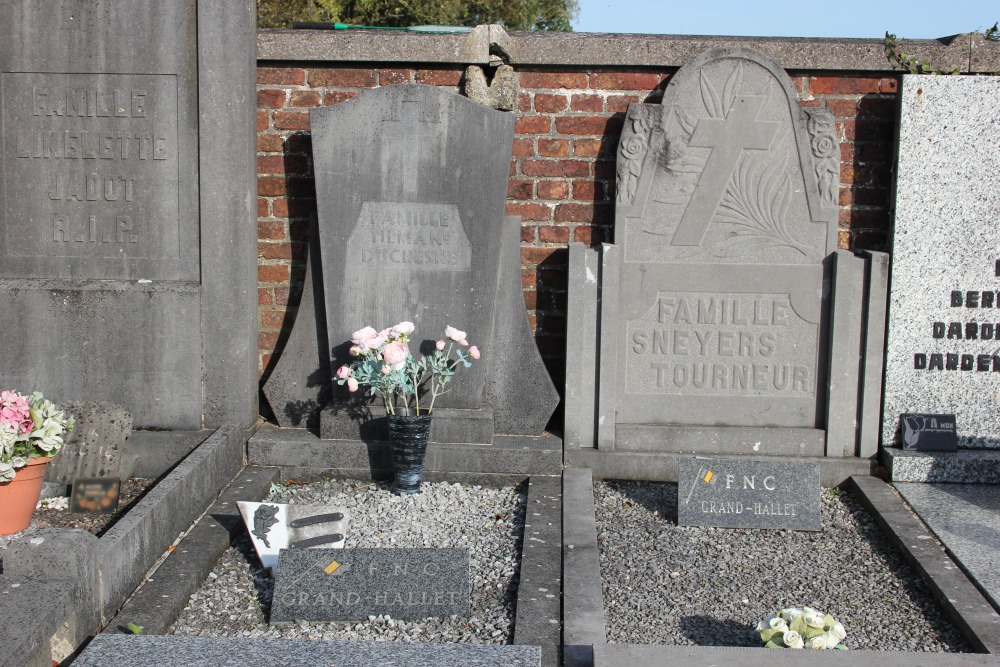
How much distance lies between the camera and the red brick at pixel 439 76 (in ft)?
16.0

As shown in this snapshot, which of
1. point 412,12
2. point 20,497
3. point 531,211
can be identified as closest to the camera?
point 20,497

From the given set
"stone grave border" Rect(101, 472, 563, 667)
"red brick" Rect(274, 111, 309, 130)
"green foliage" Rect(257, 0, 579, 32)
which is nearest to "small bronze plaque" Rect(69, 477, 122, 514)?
"stone grave border" Rect(101, 472, 563, 667)

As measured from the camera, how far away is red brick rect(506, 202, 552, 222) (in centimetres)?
495

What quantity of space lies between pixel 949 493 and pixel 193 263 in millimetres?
3665

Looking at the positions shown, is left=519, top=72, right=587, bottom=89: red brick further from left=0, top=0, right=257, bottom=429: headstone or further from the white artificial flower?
the white artificial flower

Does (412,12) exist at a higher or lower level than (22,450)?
higher

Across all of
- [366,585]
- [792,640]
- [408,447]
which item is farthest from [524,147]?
[792,640]

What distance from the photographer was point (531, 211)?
496 cm

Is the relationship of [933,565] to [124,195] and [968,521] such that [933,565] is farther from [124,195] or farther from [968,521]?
[124,195]

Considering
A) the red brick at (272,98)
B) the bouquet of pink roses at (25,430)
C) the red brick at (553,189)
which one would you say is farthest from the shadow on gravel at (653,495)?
the red brick at (272,98)

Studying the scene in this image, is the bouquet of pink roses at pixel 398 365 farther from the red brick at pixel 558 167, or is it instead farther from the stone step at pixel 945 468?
the stone step at pixel 945 468

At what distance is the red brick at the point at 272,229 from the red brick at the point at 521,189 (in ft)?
3.97

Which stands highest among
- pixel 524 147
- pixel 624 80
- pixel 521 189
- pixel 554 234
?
pixel 624 80

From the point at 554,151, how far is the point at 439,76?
0.70m
